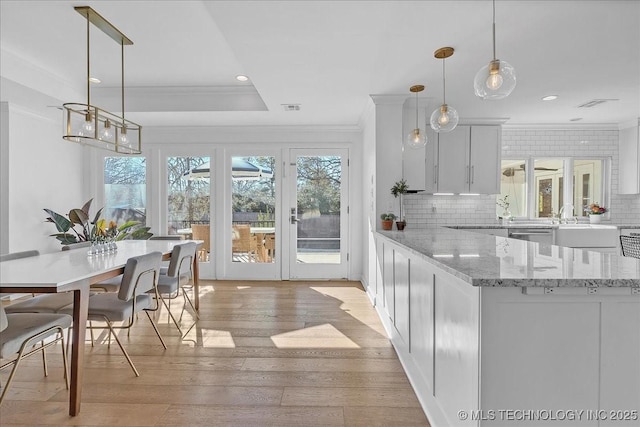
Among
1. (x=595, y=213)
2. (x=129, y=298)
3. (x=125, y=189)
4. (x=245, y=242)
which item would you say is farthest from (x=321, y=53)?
(x=595, y=213)

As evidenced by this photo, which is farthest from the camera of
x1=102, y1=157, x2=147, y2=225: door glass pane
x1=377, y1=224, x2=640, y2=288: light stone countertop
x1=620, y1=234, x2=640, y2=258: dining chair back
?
x1=102, y1=157, x2=147, y2=225: door glass pane

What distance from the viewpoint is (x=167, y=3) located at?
2.57 m

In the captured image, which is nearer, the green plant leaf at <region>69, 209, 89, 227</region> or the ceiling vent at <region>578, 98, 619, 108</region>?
the green plant leaf at <region>69, 209, 89, 227</region>

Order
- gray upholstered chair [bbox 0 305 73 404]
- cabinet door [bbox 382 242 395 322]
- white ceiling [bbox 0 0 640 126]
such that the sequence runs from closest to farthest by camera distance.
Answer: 1. gray upholstered chair [bbox 0 305 73 404]
2. white ceiling [bbox 0 0 640 126]
3. cabinet door [bbox 382 242 395 322]

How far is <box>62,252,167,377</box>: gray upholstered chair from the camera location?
7.79 ft

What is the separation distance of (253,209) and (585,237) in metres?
4.76

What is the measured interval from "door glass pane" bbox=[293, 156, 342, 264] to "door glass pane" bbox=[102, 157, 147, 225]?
2540mm

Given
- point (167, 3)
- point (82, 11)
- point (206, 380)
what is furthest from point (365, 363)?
point (82, 11)

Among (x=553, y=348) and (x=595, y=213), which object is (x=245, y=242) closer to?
(x=553, y=348)

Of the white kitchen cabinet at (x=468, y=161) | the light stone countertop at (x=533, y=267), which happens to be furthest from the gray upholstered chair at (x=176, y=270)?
the white kitchen cabinet at (x=468, y=161)

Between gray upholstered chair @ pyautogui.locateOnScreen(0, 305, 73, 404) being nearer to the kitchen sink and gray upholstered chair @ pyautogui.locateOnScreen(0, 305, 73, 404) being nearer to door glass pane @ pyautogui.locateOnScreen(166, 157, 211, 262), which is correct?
door glass pane @ pyautogui.locateOnScreen(166, 157, 211, 262)

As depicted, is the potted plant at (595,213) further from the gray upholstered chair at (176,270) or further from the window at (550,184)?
the gray upholstered chair at (176,270)

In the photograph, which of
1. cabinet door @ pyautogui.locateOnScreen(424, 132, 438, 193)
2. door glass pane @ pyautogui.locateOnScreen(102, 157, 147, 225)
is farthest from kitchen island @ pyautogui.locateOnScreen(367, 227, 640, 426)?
door glass pane @ pyautogui.locateOnScreen(102, 157, 147, 225)

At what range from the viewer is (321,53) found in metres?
2.85
